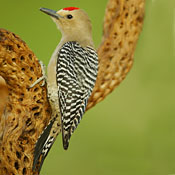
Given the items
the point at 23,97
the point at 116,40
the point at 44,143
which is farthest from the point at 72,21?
the point at 44,143

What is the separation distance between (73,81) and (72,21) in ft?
0.93

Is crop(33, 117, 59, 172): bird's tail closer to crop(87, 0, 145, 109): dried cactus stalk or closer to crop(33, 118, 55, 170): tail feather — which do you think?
crop(33, 118, 55, 170): tail feather

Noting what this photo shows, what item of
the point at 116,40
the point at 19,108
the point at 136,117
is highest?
the point at 116,40

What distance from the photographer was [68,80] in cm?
140

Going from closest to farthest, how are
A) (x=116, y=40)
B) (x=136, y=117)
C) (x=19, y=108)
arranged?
(x=19, y=108) → (x=116, y=40) → (x=136, y=117)

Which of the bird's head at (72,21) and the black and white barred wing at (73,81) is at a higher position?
the bird's head at (72,21)

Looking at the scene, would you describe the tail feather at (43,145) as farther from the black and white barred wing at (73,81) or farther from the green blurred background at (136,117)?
the green blurred background at (136,117)

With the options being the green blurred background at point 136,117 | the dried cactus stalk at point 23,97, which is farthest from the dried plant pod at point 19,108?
the green blurred background at point 136,117

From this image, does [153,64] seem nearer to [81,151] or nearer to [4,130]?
[81,151]

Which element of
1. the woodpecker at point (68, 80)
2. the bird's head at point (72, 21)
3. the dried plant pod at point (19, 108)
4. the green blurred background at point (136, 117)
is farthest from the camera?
the green blurred background at point (136, 117)

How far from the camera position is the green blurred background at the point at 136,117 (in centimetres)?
206

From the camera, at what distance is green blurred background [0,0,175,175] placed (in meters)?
2.06

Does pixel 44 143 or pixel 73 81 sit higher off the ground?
pixel 73 81

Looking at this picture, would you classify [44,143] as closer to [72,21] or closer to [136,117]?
[72,21]
